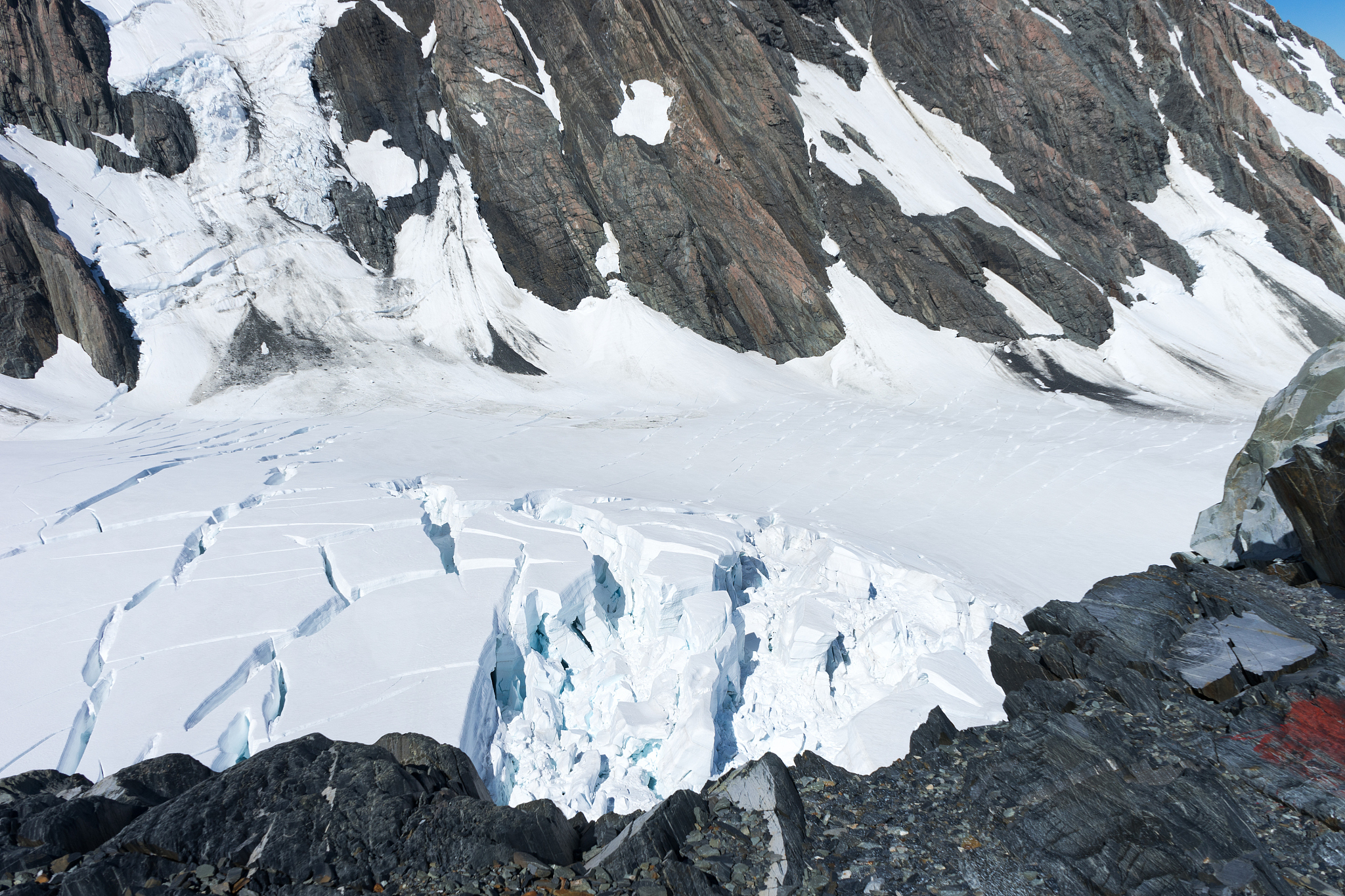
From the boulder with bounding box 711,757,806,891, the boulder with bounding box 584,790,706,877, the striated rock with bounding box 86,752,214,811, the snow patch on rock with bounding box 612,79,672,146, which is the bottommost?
the boulder with bounding box 711,757,806,891

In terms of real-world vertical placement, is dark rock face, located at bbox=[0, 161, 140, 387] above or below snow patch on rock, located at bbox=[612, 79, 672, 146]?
below

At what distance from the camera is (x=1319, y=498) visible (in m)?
9.59

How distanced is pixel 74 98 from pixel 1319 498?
38.6 metres

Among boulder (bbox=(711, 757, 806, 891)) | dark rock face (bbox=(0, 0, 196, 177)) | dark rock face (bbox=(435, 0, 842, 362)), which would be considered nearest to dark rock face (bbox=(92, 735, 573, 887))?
boulder (bbox=(711, 757, 806, 891))

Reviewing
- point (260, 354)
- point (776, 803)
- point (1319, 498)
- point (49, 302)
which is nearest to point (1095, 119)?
point (1319, 498)

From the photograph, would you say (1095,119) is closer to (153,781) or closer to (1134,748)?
(1134,748)

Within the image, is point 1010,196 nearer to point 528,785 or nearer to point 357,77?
point 357,77

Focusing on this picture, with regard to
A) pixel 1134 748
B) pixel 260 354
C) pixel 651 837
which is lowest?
pixel 1134 748

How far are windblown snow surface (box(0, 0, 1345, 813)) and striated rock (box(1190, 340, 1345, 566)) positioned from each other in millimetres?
2147

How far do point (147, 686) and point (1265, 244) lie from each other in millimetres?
50060

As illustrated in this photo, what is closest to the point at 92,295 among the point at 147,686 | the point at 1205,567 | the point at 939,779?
the point at 147,686

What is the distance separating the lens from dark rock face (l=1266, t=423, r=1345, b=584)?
A: 9391 millimetres

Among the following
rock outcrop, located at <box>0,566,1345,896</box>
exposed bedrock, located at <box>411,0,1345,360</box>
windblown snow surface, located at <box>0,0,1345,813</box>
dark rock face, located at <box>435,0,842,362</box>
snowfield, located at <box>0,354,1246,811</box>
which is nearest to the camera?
rock outcrop, located at <box>0,566,1345,896</box>

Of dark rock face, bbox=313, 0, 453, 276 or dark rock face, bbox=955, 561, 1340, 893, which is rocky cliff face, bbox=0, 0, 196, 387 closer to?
dark rock face, bbox=313, 0, 453, 276
